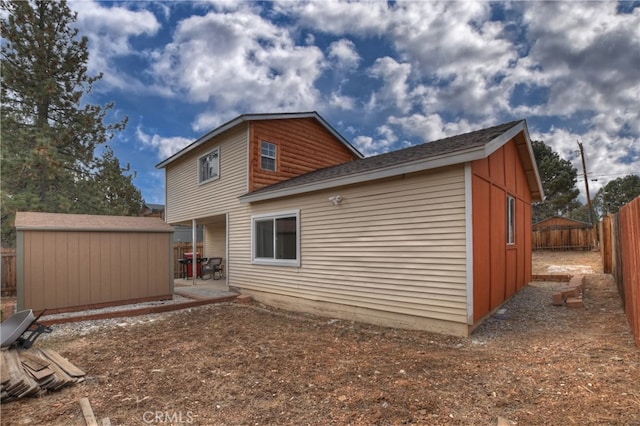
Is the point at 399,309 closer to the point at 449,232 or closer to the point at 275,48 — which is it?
the point at 449,232

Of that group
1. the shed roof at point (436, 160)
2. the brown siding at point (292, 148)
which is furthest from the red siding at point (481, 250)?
the brown siding at point (292, 148)

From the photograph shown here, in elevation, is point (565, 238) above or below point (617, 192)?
below

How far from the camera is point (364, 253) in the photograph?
6422mm

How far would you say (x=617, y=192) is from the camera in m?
44.1

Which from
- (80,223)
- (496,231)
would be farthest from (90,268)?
(496,231)

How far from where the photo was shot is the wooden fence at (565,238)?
69.6 ft

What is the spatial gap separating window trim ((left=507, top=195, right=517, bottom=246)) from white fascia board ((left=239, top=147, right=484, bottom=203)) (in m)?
3.47

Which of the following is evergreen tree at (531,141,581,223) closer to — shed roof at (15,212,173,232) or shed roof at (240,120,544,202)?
shed roof at (240,120,544,202)

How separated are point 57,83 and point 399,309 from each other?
15.9m

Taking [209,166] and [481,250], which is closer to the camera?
[481,250]

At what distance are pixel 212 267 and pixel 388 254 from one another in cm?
950

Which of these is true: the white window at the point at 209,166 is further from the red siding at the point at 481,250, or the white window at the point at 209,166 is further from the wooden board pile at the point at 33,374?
the red siding at the point at 481,250

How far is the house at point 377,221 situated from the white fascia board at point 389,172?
2 centimetres

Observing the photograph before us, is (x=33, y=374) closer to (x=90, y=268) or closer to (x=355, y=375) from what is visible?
(x=355, y=375)
